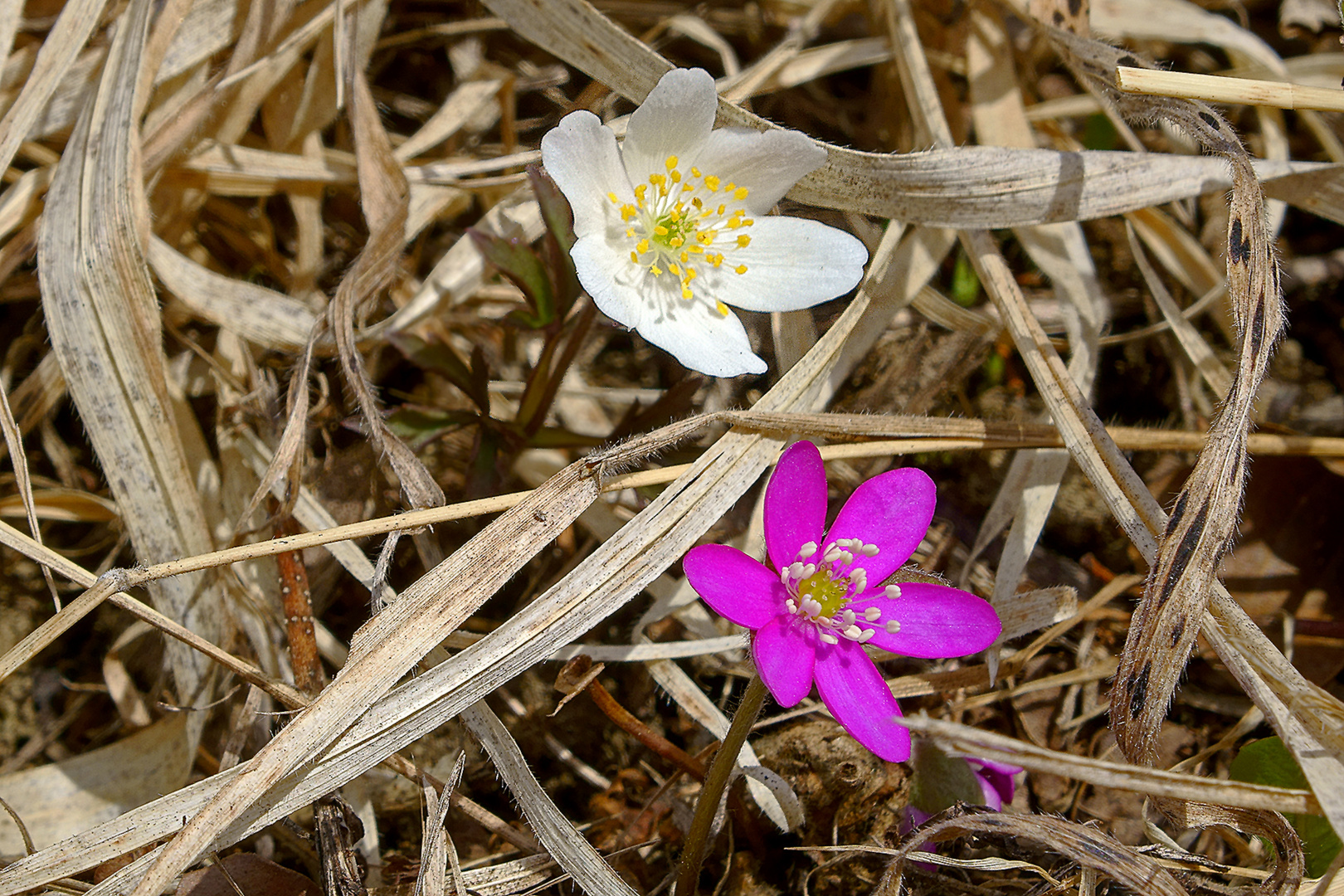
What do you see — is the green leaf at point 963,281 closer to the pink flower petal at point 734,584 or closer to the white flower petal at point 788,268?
the white flower petal at point 788,268

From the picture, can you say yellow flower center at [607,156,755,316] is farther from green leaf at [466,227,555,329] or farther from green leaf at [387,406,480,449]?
green leaf at [387,406,480,449]

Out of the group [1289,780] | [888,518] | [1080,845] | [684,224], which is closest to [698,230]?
[684,224]

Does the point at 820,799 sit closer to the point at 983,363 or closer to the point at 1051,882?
the point at 1051,882

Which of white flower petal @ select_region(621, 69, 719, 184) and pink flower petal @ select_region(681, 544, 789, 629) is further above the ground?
white flower petal @ select_region(621, 69, 719, 184)

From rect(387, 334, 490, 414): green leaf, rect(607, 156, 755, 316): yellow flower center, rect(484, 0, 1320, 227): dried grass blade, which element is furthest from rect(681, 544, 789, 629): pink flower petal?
rect(484, 0, 1320, 227): dried grass blade

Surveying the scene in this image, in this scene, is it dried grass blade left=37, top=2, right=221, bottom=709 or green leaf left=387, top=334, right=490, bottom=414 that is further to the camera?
green leaf left=387, top=334, right=490, bottom=414

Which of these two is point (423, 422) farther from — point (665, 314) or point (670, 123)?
point (670, 123)
